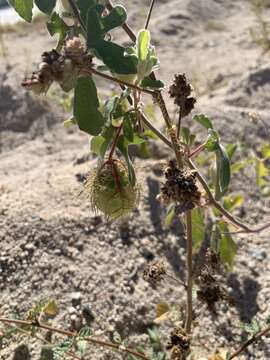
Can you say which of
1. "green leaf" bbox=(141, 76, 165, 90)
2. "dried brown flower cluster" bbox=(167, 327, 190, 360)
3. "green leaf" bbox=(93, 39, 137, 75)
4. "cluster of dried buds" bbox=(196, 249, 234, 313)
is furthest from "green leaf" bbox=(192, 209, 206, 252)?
"green leaf" bbox=(93, 39, 137, 75)

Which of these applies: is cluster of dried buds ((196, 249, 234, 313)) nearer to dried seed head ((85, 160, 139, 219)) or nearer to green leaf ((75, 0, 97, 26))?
dried seed head ((85, 160, 139, 219))

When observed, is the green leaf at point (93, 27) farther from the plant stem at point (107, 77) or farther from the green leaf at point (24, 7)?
the green leaf at point (24, 7)

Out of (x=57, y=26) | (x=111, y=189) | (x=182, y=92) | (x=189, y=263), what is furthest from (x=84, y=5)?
(x=189, y=263)

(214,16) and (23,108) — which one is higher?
(214,16)

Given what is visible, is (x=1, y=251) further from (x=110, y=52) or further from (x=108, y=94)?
(x=108, y=94)

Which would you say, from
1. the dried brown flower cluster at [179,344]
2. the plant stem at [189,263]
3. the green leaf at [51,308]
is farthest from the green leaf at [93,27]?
the green leaf at [51,308]


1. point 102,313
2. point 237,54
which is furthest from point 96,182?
point 237,54

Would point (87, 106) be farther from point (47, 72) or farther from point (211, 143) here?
point (211, 143)
